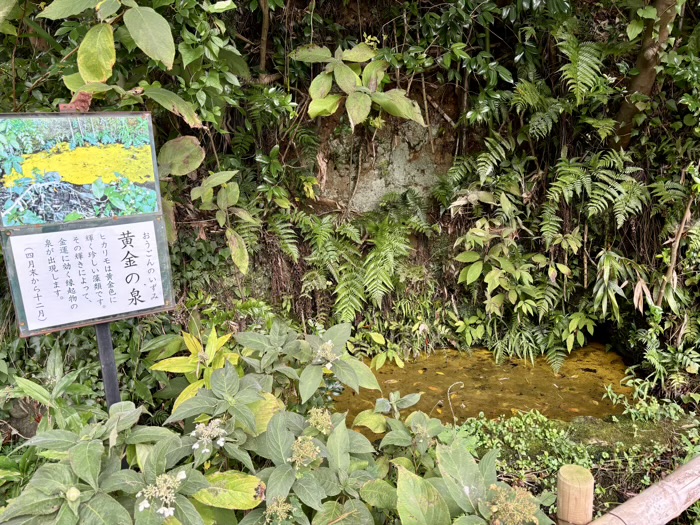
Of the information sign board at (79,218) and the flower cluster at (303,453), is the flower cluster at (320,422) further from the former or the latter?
the information sign board at (79,218)

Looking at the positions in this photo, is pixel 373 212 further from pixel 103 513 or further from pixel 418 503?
pixel 103 513

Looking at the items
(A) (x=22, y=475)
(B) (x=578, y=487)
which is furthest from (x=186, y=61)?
(B) (x=578, y=487)

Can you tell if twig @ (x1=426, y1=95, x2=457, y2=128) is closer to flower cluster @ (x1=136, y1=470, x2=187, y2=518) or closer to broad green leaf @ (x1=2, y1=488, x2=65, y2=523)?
flower cluster @ (x1=136, y1=470, x2=187, y2=518)

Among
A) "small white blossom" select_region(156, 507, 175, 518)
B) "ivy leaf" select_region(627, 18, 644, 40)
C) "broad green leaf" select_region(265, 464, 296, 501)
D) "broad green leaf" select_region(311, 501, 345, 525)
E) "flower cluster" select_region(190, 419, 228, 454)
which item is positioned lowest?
"broad green leaf" select_region(311, 501, 345, 525)

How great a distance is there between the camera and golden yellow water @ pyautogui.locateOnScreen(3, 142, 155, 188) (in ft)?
5.63

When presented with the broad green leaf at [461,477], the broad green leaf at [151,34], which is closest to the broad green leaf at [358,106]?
the broad green leaf at [151,34]

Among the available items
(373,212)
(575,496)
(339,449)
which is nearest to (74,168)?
(339,449)

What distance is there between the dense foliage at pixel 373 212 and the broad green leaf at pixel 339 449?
0.03ft

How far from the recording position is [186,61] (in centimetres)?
216

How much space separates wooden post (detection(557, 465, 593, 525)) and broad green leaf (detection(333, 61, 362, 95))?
197 cm

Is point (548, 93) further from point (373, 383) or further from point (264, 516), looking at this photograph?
point (264, 516)

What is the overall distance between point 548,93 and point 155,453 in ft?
11.5

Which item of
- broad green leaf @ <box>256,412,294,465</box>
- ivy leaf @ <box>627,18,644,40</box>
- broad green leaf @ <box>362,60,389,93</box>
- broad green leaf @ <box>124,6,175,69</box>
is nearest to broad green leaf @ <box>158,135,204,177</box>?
broad green leaf @ <box>124,6,175,69</box>

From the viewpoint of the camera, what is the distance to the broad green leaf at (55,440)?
150 cm
